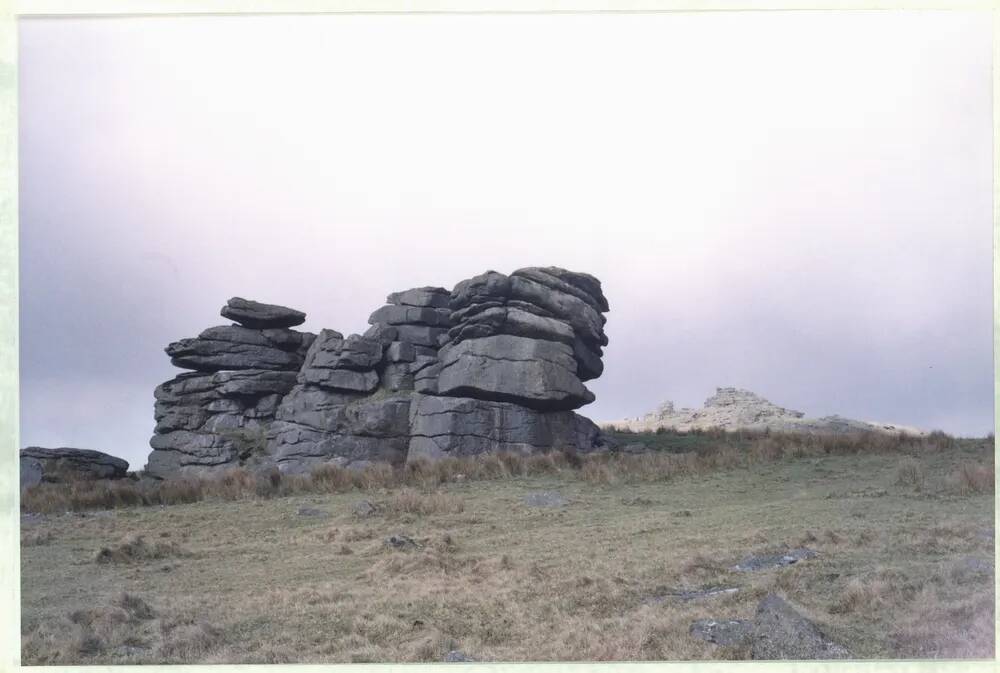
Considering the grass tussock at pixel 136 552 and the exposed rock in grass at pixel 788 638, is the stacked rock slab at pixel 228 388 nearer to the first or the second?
the grass tussock at pixel 136 552

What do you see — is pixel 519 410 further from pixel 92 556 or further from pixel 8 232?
pixel 8 232

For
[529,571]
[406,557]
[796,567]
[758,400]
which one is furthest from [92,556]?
[758,400]

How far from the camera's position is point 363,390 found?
3672cm

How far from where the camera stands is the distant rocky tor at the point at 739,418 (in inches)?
2160

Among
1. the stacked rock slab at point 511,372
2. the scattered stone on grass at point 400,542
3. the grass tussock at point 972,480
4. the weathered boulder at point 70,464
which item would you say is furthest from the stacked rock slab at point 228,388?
the grass tussock at point 972,480

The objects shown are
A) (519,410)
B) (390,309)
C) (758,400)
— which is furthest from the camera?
(758,400)

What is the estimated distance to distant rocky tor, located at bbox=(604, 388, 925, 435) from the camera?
2160 inches

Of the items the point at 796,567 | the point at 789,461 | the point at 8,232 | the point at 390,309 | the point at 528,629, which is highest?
the point at 390,309

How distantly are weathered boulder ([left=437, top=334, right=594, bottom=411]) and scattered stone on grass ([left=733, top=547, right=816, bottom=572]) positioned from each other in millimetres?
18147

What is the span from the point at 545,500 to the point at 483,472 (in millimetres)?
5573

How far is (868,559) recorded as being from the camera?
15.0m

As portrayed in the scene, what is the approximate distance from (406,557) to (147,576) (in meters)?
5.20

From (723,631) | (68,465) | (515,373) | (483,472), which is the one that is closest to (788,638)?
(723,631)

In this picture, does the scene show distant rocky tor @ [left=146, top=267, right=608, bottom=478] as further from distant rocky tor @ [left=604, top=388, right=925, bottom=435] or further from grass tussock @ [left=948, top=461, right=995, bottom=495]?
distant rocky tor @ [left=604, top=388, right=925, bottom=435]
